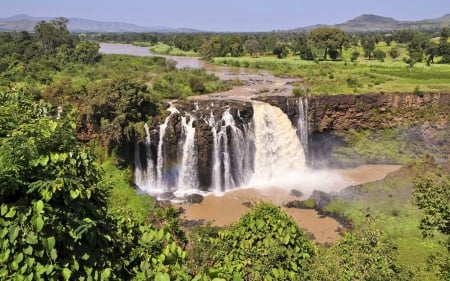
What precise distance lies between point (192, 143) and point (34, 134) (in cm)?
2227

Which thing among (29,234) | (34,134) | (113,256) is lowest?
(113,256)

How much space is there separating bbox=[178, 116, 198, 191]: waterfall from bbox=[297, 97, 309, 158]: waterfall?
26.3 ft

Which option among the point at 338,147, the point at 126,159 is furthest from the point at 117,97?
the point at 338,147

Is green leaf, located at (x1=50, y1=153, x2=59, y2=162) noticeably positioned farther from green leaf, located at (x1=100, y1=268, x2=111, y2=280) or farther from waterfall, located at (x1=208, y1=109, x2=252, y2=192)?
waterfall, located at (x1=208, y1=109, x2=252, y2=192)

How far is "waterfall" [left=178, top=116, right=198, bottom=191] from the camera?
26.8 m

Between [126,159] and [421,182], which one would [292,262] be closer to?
[421,182]

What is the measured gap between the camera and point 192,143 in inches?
1056

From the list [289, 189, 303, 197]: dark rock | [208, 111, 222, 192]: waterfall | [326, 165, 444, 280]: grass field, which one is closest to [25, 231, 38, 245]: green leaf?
[326, 165, 444, 280]: grass field

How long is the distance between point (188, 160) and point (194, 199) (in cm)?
313

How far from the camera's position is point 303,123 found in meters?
30.9

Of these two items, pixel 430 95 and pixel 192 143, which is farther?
pixel 430 95

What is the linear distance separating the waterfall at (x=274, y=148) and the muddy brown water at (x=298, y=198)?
148 centimetres

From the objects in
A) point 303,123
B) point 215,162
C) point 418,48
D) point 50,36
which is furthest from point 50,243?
point 418,48

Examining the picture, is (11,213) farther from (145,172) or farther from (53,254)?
(145,172)
